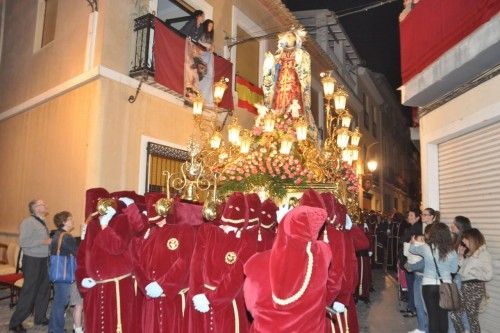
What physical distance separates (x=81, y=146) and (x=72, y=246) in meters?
3.21

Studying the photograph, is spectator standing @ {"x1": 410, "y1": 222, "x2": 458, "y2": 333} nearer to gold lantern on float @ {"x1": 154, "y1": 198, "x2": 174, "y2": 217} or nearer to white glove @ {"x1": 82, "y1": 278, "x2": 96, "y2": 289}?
gold lantern on float @ {"x1": 154, "y1": 198, "x2": 174, "y2": 217}

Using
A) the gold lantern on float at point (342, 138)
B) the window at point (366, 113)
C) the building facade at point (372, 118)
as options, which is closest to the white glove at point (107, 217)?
the gold lantern on float at point (342, 138)

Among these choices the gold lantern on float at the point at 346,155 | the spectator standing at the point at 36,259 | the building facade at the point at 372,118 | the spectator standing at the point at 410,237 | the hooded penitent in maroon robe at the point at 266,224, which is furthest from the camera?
the building facade at the point at 372,118

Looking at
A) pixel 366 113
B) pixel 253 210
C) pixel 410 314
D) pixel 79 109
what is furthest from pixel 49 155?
pixel 366 113

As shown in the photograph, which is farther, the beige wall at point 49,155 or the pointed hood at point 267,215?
the beige wall at point 49,155

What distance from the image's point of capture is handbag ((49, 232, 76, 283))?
6015mm

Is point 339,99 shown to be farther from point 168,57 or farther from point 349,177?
point 168,57

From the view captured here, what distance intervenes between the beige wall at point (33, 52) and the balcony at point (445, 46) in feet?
22.4

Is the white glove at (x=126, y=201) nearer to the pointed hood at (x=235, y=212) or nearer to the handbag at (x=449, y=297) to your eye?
the pointed hood at (x=235, y=212)

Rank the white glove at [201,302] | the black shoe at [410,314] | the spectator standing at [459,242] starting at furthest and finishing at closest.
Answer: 1. the black shoe at [410,314]
2. the spectator standing at [459,242]
3. the white glove at [201,302]

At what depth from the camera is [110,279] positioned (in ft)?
16.8

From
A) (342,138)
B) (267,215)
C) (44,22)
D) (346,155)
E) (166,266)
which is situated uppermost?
(44,22)

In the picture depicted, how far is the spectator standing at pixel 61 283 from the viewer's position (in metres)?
5.95

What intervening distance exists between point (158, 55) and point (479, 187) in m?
6.81
